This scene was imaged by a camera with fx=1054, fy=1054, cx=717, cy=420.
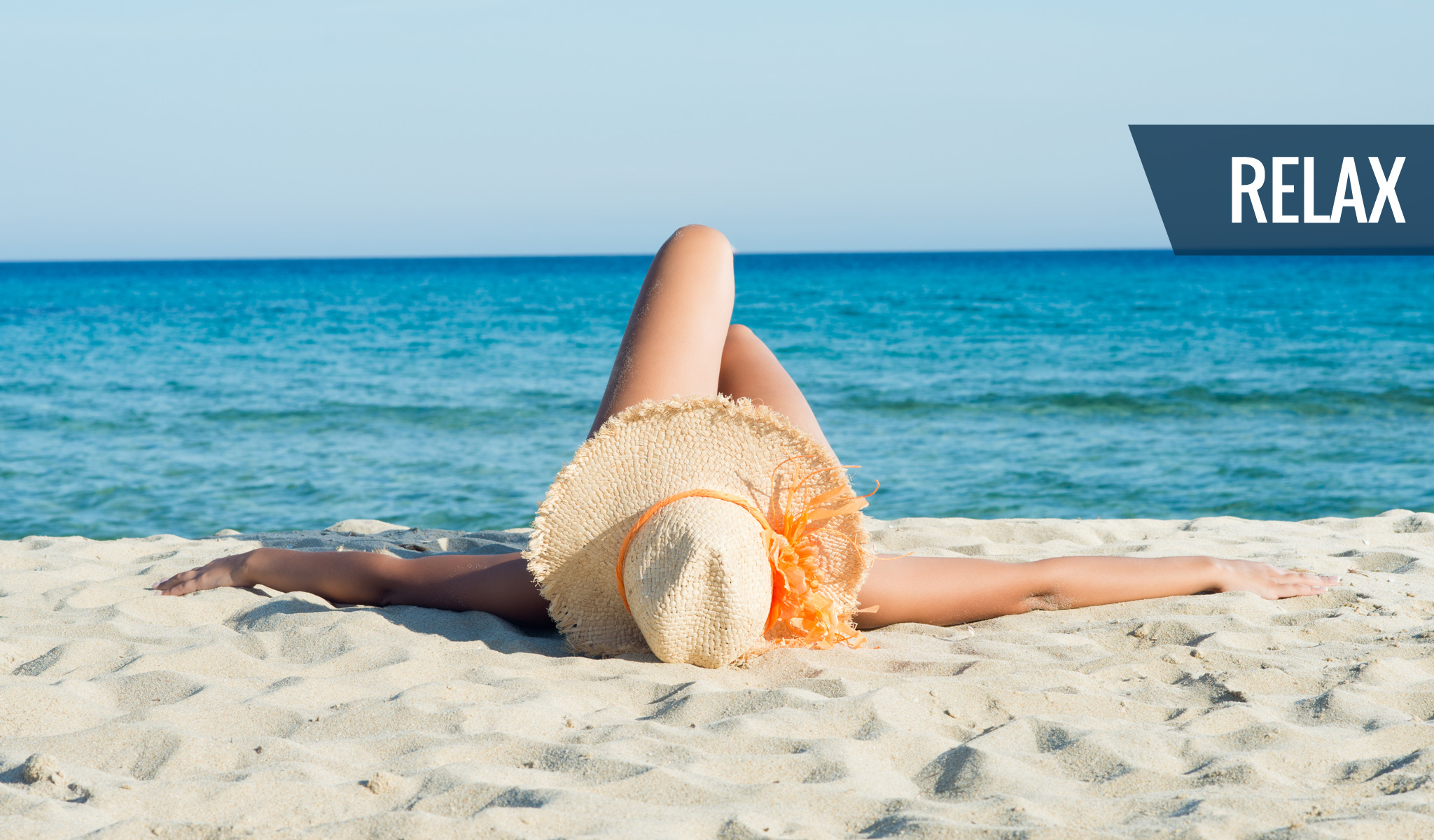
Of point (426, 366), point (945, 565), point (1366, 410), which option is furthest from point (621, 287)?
point (945, 565)

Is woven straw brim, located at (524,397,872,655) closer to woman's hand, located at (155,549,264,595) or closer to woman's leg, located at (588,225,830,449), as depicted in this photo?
woman's leg, located at (588,225,830,449)

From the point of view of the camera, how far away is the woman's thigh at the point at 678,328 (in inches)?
124

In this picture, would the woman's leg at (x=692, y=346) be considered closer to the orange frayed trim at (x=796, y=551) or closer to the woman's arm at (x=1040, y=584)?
the orange frayed trim at (x=796, y=551)

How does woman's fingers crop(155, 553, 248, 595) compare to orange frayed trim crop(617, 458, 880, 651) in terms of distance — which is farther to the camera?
woman's fingers crop(155, 553, 248, 595)

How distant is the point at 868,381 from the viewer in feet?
45.9

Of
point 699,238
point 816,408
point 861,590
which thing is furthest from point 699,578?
point 816,408

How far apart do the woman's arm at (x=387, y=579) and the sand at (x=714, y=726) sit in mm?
70

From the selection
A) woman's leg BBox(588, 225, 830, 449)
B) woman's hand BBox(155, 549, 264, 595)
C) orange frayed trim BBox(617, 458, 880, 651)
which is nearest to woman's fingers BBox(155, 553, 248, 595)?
woman's hand BBox(155, 549, 264, 595)

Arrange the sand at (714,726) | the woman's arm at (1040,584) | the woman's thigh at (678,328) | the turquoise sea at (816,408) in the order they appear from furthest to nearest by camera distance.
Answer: the turquoise sea at (816,408) < the woman's arm at (1040,584) < the woman's thigh at (678,328) < the sand at (714,726)

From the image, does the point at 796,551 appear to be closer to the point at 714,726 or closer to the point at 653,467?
the point at 653,467

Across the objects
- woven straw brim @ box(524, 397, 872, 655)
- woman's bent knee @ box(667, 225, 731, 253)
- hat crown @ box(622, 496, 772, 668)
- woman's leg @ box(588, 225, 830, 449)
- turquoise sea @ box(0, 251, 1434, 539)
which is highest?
woman's bent knee @ box(667, 225, 731, 253)

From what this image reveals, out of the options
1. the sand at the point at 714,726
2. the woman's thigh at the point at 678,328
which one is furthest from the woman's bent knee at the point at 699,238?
the sand at the point at 714,726

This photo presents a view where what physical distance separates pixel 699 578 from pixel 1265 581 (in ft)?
→ 7.21

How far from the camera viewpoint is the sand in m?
1.89
